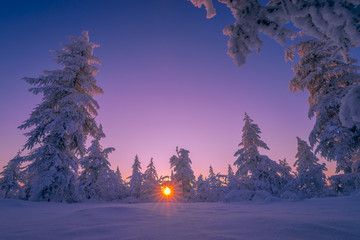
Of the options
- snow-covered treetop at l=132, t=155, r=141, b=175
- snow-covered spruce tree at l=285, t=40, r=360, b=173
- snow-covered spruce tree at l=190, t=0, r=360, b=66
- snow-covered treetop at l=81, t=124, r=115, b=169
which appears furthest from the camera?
snow-covered treetop at l=132, t=155, r=141, b=175

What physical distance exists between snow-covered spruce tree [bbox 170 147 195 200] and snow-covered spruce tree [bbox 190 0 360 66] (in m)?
23.3

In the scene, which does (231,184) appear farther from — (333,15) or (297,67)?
(333,15)

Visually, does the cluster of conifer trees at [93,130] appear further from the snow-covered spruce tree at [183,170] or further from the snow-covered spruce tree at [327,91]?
the snow-covered spruce tree at [183,170]

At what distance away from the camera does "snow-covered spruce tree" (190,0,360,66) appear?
1747mm

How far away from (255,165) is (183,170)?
37.2 feet

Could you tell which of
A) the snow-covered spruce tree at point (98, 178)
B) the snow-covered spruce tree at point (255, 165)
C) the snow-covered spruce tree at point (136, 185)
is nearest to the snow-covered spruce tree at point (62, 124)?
the snow-covered spruce tree at point (98, 178)

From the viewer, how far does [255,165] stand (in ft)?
52.2

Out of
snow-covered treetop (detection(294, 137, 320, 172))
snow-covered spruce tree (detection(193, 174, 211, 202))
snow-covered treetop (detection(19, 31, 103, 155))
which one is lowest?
snow-covered spruce tree (detection(193, 174, 211, 202))

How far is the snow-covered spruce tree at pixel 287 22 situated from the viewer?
68.8 inches

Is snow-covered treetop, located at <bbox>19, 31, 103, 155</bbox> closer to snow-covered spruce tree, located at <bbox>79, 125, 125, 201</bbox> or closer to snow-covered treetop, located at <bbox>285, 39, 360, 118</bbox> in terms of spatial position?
snow-covered spruce tree, located at <bbox>79, 125, 125, 201</bbox>

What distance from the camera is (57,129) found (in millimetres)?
9312

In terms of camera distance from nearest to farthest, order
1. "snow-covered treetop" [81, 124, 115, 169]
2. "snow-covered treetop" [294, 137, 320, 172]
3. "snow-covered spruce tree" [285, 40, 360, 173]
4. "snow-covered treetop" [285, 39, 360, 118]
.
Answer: "snow-covered spruce tree" [285, 40, 360, 173] < "snow-covered treetop" [285, 39, 360, 118] < "snow-covered treetop" [81, 124, 115, 169] < "snow-covered treetop" [294, 137, 320, 172]

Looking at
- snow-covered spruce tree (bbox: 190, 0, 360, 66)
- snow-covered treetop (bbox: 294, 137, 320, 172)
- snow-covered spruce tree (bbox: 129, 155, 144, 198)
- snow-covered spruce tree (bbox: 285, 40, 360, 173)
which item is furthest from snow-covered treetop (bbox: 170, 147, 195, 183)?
snow-covered spruce tree (bbox: 190, 0, 360, 66)

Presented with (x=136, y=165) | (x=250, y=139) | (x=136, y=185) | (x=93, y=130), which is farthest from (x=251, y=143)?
(x=136, y=165)
